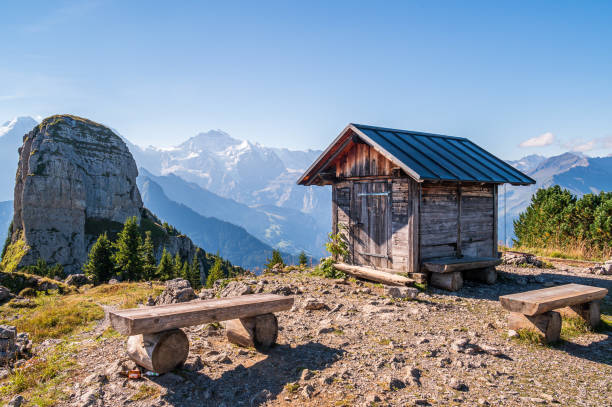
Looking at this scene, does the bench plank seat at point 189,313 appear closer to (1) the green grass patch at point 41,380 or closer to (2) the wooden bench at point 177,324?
(2) the wooden bench at point 177,324

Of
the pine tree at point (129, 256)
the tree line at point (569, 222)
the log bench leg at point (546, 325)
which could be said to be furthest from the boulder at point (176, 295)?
the pine tree at point (129, 256)

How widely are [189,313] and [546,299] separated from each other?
6.05 metres

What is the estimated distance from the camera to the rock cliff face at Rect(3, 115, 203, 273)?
11319 cm

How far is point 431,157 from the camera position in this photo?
41.9 ft

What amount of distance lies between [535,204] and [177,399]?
23104 millimetres

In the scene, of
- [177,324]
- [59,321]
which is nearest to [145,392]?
[177,324]

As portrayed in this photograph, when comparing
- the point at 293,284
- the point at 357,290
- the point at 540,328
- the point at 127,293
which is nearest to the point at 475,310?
the point at 540,328

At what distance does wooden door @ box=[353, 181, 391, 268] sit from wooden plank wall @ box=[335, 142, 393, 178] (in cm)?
38

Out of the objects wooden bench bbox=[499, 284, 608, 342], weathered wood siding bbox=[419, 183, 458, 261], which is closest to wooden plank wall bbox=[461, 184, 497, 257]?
weathered wood siding bbox=[419, 183, 458, 261]

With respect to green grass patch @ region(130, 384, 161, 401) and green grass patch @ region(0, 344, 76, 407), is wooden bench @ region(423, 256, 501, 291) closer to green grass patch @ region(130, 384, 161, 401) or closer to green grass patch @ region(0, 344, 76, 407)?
green grass patch @ region(130, 384, 161, 401)

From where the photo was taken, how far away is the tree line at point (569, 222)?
17.9 m

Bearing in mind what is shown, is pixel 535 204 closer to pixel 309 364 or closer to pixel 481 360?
pixel 481 360

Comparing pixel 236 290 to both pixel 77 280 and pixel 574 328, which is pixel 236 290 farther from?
pixel 77 280

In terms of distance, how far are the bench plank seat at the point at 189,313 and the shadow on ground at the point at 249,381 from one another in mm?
742
